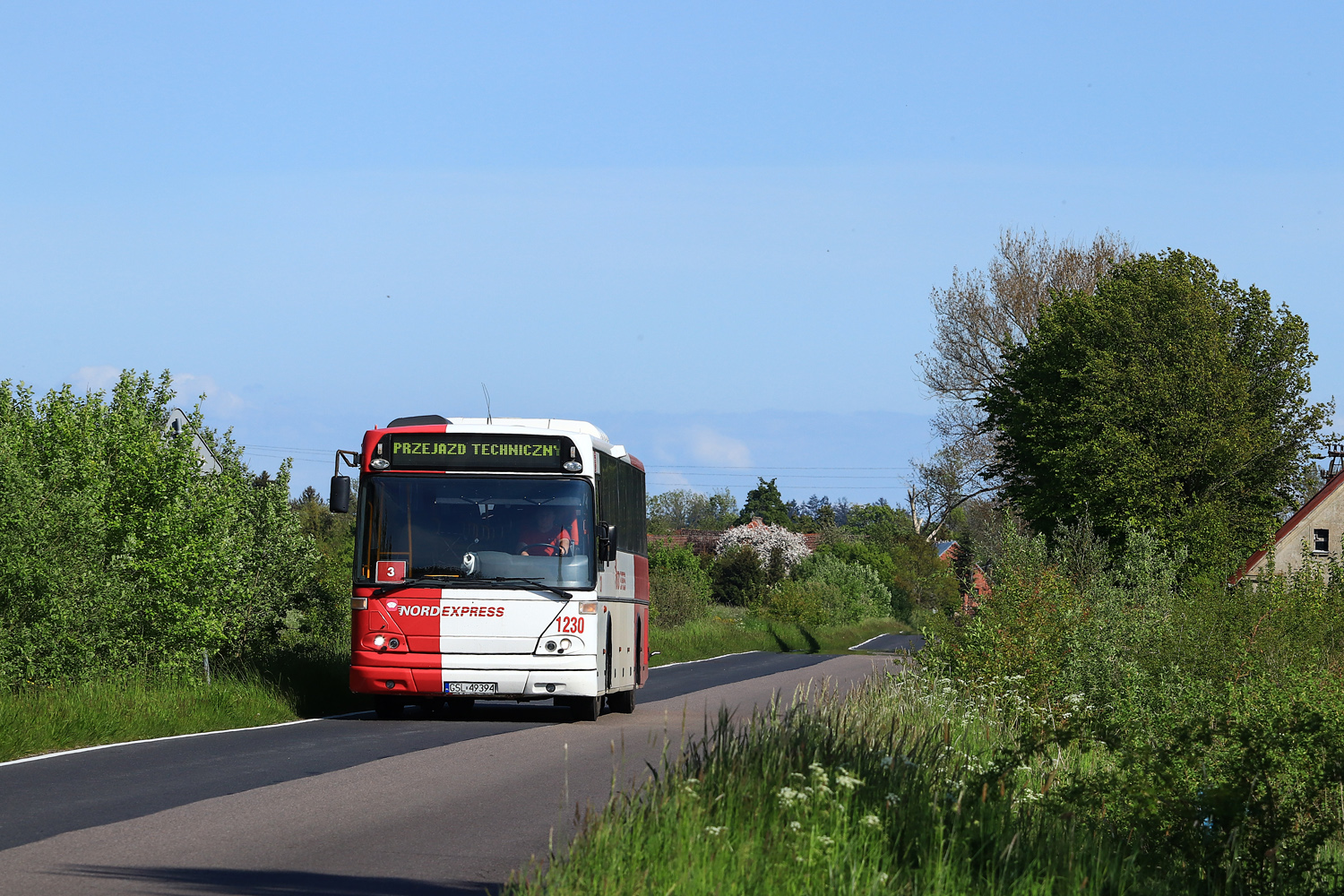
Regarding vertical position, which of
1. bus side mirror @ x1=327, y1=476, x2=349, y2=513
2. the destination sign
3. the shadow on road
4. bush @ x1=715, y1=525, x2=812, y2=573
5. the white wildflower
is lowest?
the shadow on road

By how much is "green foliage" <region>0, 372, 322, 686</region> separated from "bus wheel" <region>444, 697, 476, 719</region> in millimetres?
3173

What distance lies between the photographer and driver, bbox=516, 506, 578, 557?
713 inches

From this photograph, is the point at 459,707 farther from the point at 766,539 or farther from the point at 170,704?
the point at 766,539

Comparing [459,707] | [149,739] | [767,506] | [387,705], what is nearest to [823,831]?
[149,739]

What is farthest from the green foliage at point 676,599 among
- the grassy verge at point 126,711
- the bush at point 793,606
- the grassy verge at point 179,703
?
the grassy verge at point 126,711

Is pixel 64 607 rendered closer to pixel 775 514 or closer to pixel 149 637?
pixel 149 637

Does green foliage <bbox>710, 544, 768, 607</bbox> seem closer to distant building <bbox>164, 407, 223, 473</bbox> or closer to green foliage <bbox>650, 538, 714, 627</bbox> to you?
green foliage <bbox>650, 538, 714, 627</bbox>

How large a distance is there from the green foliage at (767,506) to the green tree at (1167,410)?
113702 mm

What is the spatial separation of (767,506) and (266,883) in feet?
544

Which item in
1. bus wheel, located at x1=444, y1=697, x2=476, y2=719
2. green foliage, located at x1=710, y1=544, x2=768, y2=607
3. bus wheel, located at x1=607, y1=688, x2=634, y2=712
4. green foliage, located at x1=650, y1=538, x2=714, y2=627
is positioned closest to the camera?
bus wheel, located at x1=444, y1=697, x2=476, y2=719

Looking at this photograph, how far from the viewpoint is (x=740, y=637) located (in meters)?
56.5

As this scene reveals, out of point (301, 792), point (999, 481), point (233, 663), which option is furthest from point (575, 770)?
point (999, 481)

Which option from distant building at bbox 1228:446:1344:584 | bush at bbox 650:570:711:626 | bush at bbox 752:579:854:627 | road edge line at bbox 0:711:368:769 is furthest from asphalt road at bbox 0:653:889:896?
bush at bbox 752:579:854:627

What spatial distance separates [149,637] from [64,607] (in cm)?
199
